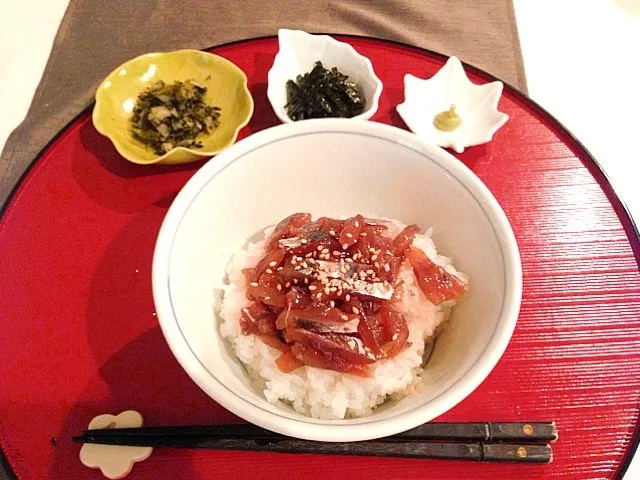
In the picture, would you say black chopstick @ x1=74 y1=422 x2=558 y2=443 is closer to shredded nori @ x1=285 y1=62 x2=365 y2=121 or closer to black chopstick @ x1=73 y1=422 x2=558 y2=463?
black chopstick @ x1=73 y1=422 x2=558 y2=463

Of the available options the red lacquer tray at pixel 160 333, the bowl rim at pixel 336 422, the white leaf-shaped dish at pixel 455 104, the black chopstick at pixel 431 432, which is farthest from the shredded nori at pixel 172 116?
the black chopstick at pixel 431 432

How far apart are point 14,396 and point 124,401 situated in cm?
35

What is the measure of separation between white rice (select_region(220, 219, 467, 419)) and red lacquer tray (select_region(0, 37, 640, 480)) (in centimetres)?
18

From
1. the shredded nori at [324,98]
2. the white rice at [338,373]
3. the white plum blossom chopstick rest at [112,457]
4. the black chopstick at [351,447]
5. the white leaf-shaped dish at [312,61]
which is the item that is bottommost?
the white plum blossom chopstick rest at [112,457]

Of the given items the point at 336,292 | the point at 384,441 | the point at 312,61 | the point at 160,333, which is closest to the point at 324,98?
the point at 312,61

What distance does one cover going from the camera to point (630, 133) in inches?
106

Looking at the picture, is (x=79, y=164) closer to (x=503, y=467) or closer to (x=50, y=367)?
(x=50, y=367)

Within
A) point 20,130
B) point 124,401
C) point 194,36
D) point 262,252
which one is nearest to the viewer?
point 124,401

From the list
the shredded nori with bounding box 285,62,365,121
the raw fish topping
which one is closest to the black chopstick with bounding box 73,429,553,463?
the raw fish topping

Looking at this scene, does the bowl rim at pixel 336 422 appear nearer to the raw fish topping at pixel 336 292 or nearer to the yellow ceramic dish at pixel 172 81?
the raw fish topping at pixel 336 292

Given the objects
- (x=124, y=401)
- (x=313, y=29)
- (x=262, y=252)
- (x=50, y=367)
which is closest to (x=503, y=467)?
(x=262, y=252)

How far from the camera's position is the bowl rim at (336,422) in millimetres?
1231

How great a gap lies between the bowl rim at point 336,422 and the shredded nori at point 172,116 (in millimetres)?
749

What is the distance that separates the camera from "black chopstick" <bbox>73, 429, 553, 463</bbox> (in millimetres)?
1501
